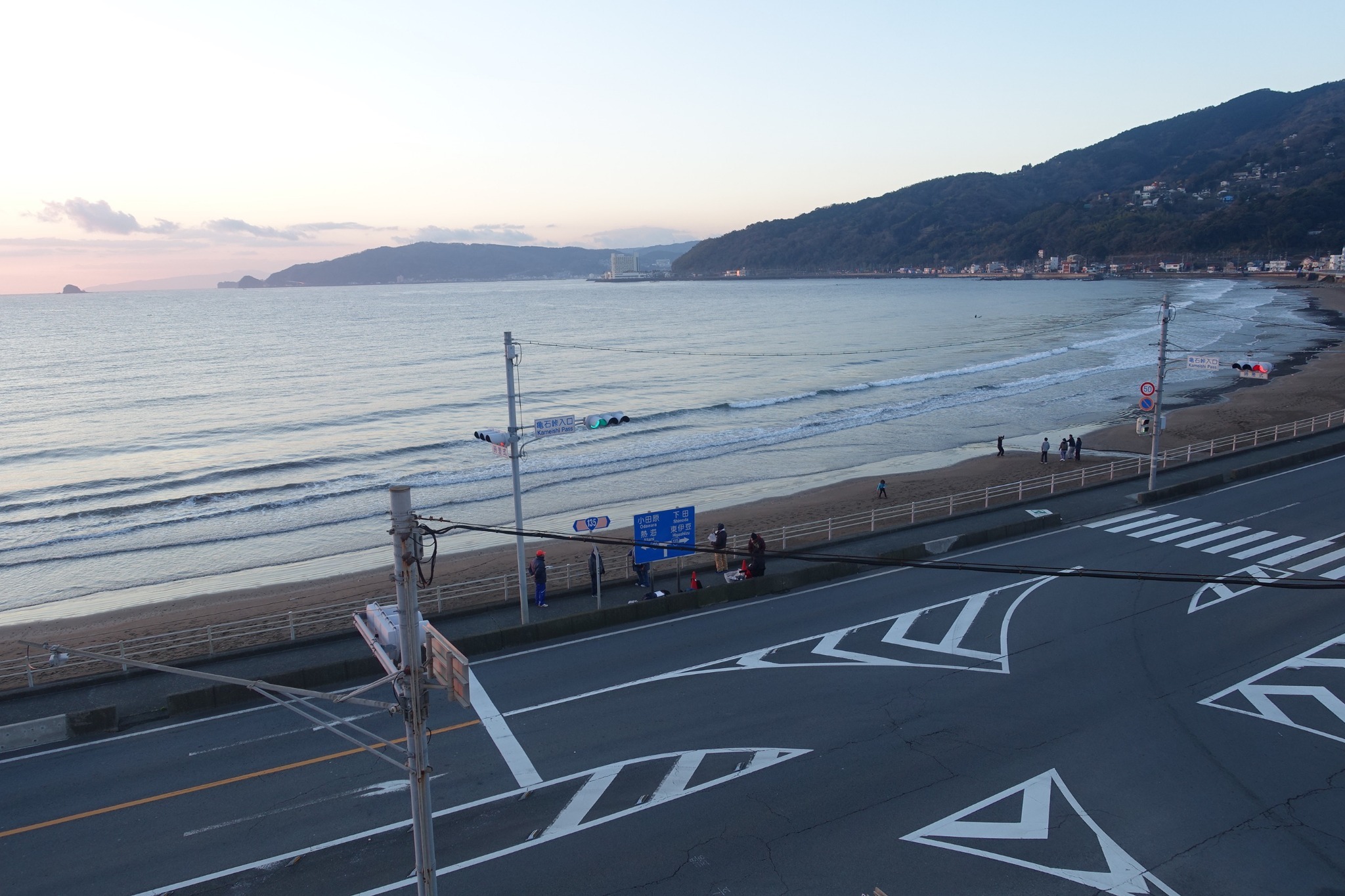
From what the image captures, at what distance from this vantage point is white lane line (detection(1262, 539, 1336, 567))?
2019cm

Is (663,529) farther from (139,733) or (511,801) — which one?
(139,733)

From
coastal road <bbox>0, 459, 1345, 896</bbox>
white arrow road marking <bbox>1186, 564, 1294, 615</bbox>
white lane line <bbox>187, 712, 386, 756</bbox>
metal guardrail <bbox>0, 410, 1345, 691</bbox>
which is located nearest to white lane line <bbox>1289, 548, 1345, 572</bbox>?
white arrow road marking <bbox>1186, 564, 1294, 615</bbox>

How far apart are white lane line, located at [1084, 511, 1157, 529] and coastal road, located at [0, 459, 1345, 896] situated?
6.18m

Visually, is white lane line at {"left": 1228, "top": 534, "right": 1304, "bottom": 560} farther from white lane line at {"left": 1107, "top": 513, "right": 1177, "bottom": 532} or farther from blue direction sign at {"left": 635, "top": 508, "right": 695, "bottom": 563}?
blue direction sign at {"left": 635, "top": 508, "right": 695, "bottom": 563}

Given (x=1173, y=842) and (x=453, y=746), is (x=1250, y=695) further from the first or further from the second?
(x=453, y=746)

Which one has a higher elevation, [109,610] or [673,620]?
[673,620]

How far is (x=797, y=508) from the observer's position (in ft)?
112

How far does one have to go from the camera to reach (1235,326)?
326 feet

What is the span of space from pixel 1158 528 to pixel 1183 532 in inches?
26.3

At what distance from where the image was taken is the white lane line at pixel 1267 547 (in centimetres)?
2078

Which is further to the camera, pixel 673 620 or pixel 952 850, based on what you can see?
pixel 673 620

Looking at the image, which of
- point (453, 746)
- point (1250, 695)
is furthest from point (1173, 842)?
point (453, 746)

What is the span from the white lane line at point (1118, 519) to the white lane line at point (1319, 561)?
15.6 feet

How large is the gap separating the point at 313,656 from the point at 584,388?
175 ft
